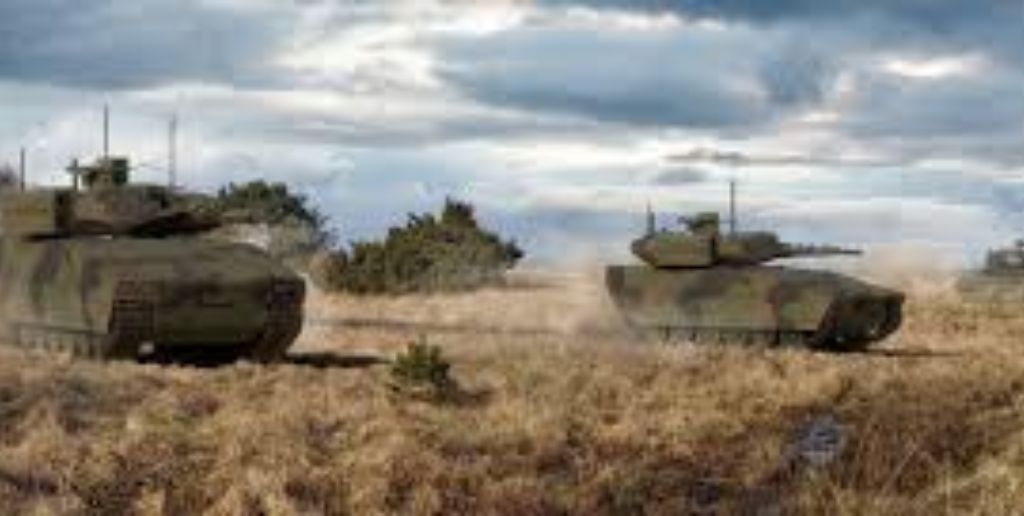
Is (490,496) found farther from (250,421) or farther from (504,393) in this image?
(504,393)

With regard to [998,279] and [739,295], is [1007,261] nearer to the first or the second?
[998,279]

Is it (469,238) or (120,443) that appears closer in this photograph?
(120,443)

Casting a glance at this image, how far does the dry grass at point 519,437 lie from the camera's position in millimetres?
12094

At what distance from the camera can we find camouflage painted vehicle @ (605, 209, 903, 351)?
2833 cm

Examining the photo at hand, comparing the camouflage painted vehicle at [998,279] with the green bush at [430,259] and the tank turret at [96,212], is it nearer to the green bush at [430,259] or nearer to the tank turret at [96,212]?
the green bush at [430,259]

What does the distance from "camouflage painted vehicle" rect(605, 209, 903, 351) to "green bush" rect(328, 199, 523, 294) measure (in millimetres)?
16383

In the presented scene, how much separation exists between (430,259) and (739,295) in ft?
71.1

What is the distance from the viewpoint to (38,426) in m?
15.0

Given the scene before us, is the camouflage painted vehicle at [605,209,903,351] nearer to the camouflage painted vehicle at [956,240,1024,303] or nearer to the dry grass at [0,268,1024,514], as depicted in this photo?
the dry grass at [0,268,1024,514]

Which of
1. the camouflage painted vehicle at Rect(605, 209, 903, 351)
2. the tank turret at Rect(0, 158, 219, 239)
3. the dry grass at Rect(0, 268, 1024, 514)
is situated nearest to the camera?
the dry grass at Rect(0, 268, 1024, 514)

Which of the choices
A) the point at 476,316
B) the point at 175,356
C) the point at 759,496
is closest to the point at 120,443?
the point at 759,496

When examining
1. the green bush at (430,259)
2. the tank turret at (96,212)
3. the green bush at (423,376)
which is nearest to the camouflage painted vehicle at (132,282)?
the tank turret at (96,212)

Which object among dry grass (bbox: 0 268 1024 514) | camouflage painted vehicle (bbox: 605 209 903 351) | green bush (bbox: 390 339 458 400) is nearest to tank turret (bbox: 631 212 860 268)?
camouflage painted vehicle (bbox: 605 209 903 351)

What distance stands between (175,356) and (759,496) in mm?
12091
